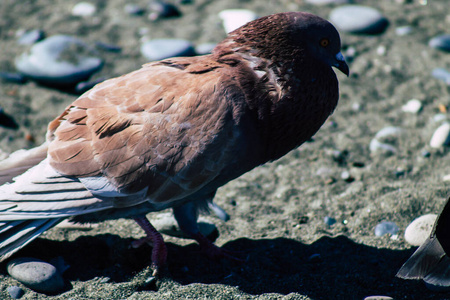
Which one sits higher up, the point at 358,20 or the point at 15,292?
the point at 358,20

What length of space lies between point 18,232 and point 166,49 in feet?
9.45

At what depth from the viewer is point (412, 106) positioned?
509 centimetres

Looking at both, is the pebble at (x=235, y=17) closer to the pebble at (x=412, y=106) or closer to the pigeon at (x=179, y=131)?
the pebble at (x=412, y=106)

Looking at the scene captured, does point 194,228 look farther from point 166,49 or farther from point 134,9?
point 134,9

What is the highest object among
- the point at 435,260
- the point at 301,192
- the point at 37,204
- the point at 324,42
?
the point at 324,42

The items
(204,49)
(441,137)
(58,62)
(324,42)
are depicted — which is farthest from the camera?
(204,49)

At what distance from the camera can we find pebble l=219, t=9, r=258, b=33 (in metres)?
6.04

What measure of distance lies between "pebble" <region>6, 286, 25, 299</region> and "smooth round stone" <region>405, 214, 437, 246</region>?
257cm

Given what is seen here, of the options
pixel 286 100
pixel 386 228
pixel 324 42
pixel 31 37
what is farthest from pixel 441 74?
pixel 31 37

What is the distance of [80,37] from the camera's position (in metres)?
5.96

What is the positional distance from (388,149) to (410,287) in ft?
5.57

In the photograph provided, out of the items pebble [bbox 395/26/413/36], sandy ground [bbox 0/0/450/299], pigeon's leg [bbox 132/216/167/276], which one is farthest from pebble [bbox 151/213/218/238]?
pebble [bbox 395/26/413/36]

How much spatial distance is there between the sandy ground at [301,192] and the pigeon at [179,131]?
37cm

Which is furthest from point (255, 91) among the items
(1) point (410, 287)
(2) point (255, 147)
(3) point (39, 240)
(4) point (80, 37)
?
(4) point (80, 37)
